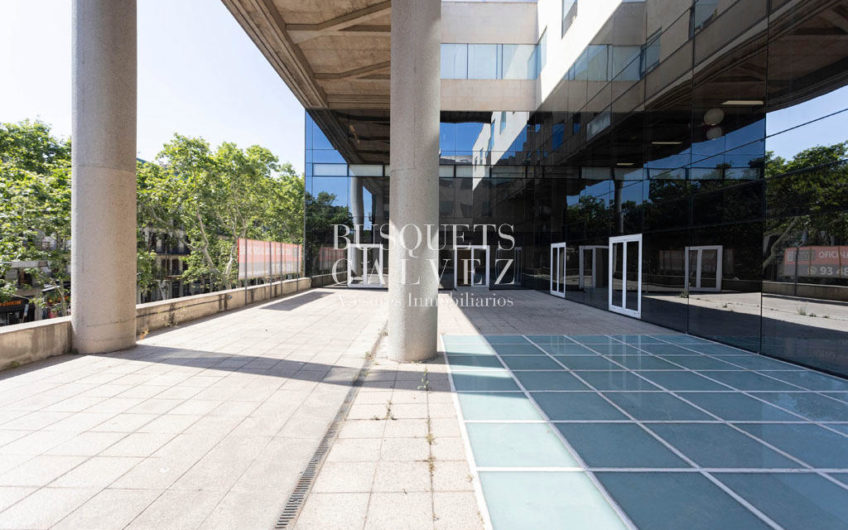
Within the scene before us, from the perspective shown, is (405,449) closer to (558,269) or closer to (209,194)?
(558,269)

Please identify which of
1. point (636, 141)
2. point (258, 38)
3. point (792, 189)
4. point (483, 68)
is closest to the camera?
point (792, 189)

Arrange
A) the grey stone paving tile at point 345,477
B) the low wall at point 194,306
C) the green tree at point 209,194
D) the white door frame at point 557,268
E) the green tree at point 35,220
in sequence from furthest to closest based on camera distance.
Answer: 1. the green tree at point 209,194
2. the white door frame at point 557,268
3. the green tree at point 35,220
4. the low wall at point 194,306
5. the grey stone paving tile at point 345,477

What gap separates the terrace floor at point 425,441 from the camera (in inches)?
110

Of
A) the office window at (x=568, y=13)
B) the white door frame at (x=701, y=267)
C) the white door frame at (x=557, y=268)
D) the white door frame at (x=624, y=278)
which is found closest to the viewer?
the white door frame at (x=701, y=267)

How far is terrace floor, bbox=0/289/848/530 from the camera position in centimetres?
279

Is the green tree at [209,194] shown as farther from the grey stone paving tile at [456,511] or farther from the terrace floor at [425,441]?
the grey stone paving tile at [456,511]

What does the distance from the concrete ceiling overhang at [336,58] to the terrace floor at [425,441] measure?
1223cm

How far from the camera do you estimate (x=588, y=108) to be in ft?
49.2

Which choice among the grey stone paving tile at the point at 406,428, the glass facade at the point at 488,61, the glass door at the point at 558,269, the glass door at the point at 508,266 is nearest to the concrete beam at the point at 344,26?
the glass facade at the point at 488,61

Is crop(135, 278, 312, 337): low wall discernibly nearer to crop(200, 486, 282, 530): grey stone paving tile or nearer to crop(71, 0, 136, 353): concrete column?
crop(71, 0, 136, 353): concrete column

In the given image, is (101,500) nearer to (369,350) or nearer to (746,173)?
(369,350)

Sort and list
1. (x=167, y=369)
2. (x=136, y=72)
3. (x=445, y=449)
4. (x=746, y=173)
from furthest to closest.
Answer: (x=746, y=173) < (x=136, y=72) < (x=167, y=369) < (x=445, y=449)

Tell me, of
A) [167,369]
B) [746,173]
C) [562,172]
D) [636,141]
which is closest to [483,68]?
[562,172]

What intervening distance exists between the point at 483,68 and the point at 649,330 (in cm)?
1647
